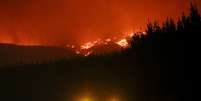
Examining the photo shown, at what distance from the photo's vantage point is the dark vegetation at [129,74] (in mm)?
56219

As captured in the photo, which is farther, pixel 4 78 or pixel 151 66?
pixel 4 78

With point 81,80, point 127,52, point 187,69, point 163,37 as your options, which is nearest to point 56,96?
point 81,80

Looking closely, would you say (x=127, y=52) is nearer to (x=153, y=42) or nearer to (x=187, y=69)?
(x=153, y=42)

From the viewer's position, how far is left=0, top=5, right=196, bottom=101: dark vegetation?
56.2 metres

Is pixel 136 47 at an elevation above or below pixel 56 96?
above

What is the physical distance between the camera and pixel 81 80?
6862 centimetres

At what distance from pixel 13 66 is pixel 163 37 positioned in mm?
33082

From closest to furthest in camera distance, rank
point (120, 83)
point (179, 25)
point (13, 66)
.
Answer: point (120, 83) → point (179, 25) → point (13, 66)

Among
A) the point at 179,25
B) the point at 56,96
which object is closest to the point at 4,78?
the point at 56,96

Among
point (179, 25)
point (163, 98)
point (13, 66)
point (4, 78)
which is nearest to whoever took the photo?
point (163, 98)

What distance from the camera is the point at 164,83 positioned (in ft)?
184

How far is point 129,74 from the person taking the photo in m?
60.8

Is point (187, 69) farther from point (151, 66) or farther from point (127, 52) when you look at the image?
point (127, 52)

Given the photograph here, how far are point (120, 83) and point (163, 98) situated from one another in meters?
6.92
